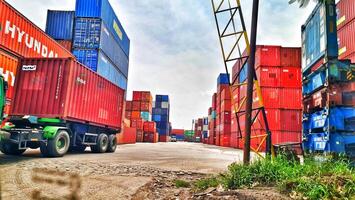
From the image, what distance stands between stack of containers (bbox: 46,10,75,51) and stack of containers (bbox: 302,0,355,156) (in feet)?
69.9

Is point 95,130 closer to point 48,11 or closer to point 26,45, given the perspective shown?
point 26,45

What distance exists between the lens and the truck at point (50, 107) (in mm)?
10688

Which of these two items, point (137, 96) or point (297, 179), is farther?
point (137, 96)

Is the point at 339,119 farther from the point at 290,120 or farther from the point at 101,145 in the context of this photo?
the point at 290,120

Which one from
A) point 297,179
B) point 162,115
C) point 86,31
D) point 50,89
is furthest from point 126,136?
point 162,115

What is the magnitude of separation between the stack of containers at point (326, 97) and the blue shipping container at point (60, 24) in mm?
21609

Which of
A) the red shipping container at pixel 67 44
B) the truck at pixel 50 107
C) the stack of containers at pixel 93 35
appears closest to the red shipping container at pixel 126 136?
the stack of containers at pixel 93 35

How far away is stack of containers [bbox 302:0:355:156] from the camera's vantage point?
641 centimetres

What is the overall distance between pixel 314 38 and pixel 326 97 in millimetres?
2314

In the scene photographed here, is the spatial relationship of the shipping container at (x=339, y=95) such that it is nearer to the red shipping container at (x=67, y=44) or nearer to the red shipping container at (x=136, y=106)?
the red shipping container at (x=67, y=44)

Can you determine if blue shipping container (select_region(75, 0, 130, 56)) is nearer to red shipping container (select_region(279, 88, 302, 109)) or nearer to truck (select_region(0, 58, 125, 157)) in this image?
truck (select_region(0, 58, 125, 157))

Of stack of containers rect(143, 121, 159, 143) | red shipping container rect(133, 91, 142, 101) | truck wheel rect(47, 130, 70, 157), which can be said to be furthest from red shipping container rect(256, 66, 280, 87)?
red shipping container rect(133, 91, 142, 101)

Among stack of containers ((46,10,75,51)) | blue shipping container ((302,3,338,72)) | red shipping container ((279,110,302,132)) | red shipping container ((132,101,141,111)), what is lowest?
red shipping container ((279,110,302,132))

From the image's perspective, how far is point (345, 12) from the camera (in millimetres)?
15117
